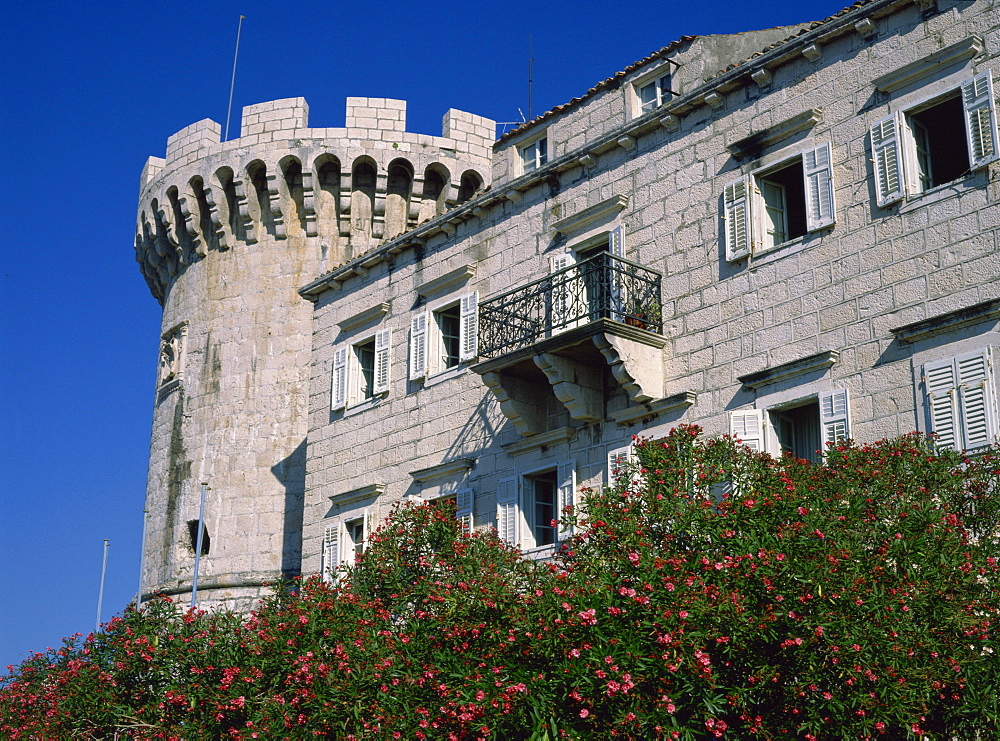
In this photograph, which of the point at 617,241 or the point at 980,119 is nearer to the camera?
the point at 980,119

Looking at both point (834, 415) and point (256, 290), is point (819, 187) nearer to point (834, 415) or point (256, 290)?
point (834, 415)

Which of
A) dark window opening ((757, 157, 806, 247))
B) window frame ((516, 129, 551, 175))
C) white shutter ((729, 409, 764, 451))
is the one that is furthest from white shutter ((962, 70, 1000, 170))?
window frame ((516, 129, 551, 175))

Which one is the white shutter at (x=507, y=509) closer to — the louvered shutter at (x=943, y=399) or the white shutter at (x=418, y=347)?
the white shutter at (x=418, y=347)

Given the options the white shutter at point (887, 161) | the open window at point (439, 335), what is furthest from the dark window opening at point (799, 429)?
the open window at point (439, 335)

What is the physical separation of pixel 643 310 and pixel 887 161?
4242mm

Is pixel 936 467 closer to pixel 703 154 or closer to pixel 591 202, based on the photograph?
pixel 703 154

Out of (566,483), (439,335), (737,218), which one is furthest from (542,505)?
(737,218)

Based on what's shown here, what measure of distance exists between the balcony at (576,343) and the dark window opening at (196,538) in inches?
465

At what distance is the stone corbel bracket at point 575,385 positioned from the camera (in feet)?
61.3

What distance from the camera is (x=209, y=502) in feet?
96.2

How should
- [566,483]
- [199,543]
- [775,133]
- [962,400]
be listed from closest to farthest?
[962,400] → [775,133] → [566,483] → [199,543]

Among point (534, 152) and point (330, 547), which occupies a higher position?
point (534, 152)

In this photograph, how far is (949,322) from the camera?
14789 mm

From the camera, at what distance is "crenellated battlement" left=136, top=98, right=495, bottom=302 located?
1196 inches
